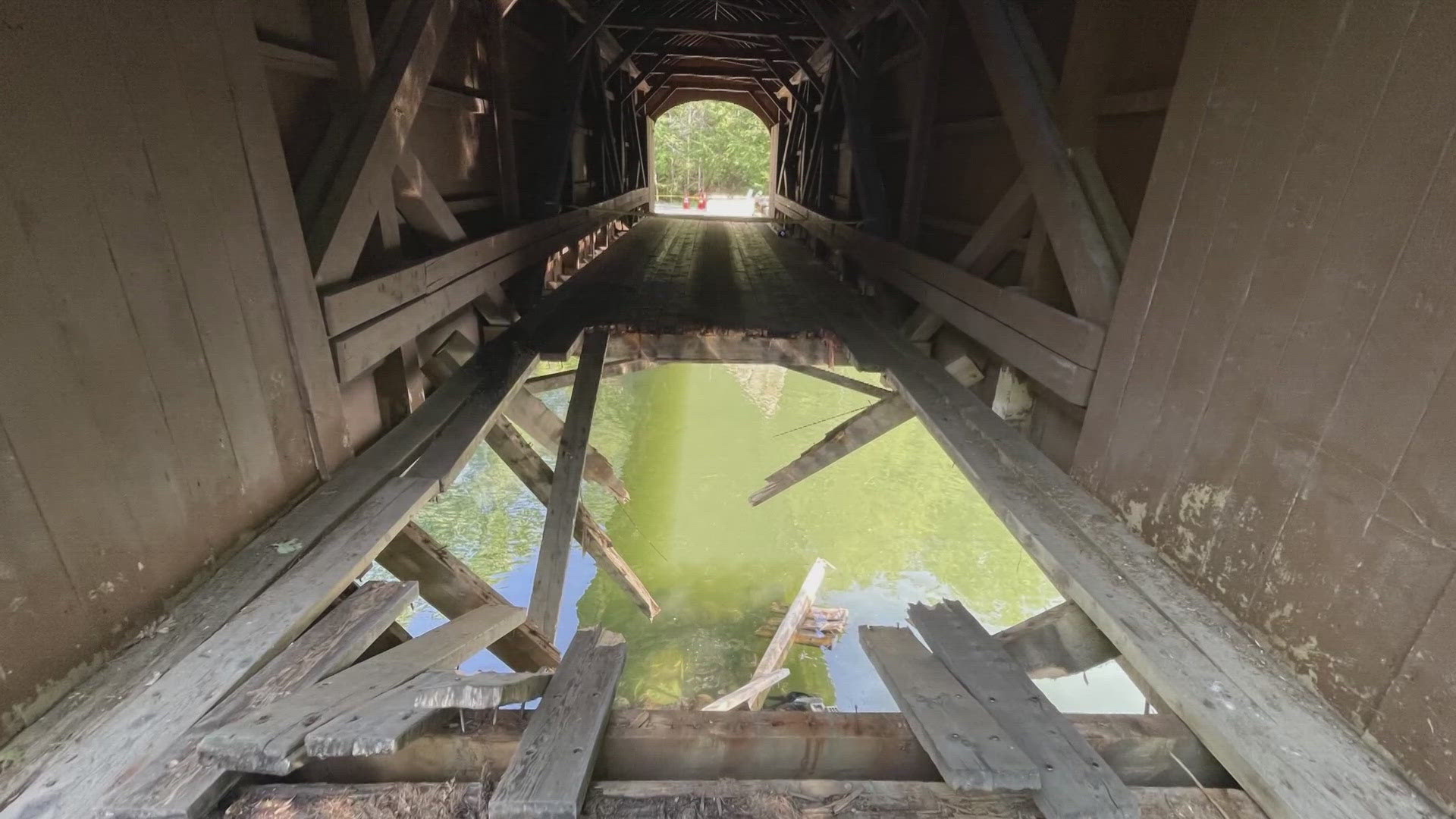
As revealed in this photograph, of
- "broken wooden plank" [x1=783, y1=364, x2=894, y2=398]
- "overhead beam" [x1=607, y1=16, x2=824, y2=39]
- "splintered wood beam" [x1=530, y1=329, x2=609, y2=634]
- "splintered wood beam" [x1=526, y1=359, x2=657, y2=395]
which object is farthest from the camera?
"overhead beam" [x1=607, y1=16, x2=824, y2=39]

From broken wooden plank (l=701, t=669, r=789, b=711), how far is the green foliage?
34.2 metres

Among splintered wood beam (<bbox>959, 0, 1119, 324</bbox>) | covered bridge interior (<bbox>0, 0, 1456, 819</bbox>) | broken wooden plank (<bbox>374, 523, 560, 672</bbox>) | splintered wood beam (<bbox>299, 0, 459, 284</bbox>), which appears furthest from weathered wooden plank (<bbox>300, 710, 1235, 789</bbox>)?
splintered wood beam (<bbox>299, 0, 459, 284</bbox>)

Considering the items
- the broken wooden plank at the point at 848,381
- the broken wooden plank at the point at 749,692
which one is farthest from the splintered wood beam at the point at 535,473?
the broken wooden plank at the point at 848,381

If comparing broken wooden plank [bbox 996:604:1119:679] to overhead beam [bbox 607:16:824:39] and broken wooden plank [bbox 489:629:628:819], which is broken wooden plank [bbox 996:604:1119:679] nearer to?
broken wooden plank [bbox 489:629:628:819]

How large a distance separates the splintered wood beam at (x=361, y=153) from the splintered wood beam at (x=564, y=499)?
4.18 ft

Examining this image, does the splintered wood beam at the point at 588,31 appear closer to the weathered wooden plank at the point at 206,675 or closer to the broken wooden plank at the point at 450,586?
the broken wooden plank at the point at 450,586

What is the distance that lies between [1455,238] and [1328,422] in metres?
0.44

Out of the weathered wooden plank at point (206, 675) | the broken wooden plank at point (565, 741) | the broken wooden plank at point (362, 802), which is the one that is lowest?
the broken wooden plank at point (362, 802)

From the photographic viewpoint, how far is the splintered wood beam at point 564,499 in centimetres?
292

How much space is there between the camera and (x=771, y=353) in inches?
162

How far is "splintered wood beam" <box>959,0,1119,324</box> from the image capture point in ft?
8.08

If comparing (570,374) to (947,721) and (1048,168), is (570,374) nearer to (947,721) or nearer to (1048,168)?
(1048,168)

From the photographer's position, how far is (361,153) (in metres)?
2.48

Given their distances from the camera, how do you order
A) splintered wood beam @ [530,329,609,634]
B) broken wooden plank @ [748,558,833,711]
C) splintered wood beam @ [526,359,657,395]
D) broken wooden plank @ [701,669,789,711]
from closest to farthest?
splintered wood beam @ [530,329,609,634]
splintered wood beam @ [526,359,657,395]
broken wooden plank @ [701,669,789,711]
broken wooden plank @ [748,558,833,711]
